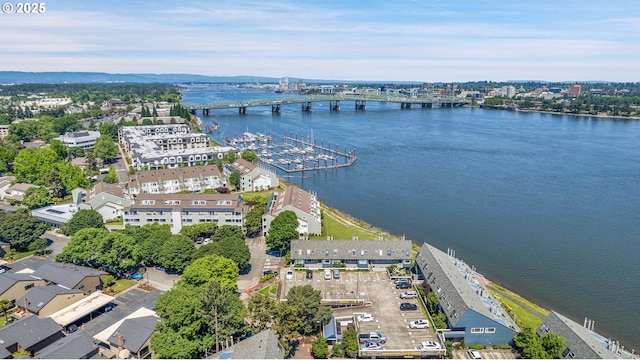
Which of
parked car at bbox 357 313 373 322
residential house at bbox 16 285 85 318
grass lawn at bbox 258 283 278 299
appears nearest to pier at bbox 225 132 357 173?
grass lawn at bbox 258 283 278 299

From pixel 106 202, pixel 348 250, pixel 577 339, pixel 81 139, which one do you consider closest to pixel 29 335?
pixel 348 250

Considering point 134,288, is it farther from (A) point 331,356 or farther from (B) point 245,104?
(B) point 245,104

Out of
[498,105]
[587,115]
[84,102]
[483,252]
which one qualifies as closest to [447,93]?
[498,105]

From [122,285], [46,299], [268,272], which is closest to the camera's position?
[46,299]

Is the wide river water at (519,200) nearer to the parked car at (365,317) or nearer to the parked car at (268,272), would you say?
the parked car at (365,317)

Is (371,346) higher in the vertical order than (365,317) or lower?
lower

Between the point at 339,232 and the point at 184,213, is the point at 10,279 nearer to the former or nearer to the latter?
the point at 184,213

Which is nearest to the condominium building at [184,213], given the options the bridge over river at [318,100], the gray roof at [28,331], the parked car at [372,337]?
the gray roof at [28,331]
